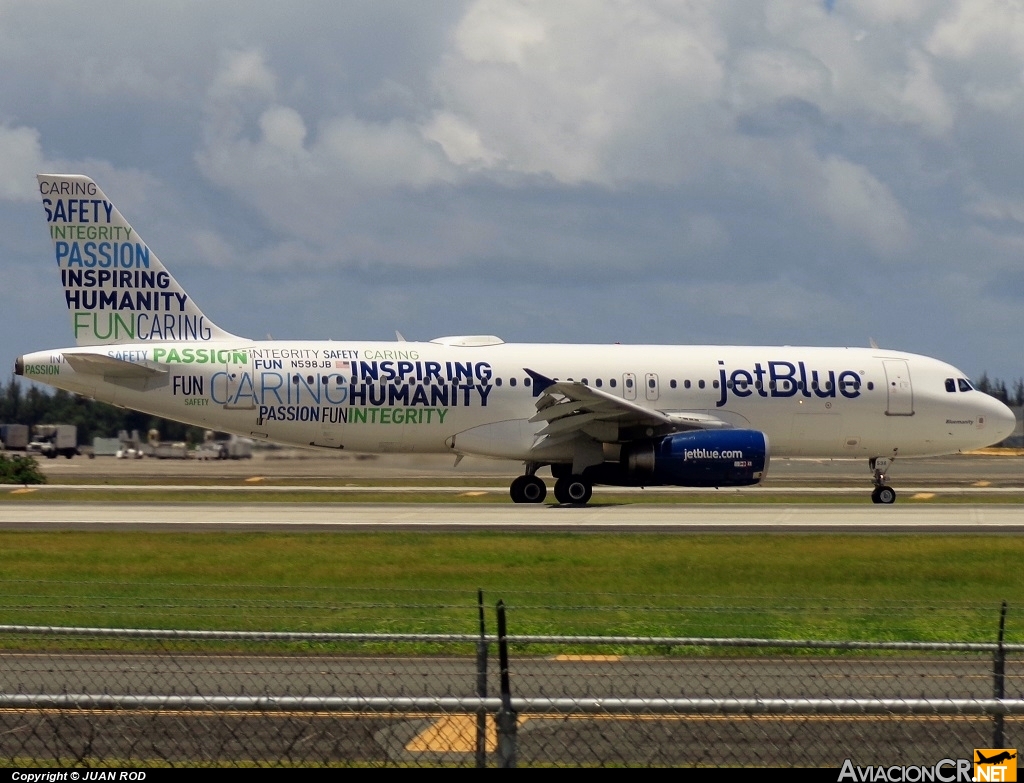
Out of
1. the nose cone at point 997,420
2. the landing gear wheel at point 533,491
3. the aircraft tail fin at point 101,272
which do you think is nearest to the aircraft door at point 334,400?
the aircraft tail fin at point 101,272

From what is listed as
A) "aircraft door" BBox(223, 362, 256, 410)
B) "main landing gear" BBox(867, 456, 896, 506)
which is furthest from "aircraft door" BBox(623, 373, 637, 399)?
"aircraft door" BBox(223, 362, 256, 410)

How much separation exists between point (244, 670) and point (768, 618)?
6.73m

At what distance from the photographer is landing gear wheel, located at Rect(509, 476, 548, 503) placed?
36.1 m

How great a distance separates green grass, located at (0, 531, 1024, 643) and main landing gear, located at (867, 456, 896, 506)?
10.1 metres

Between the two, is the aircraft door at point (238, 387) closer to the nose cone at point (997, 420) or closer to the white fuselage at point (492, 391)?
the white fuselage at point (492, 391)

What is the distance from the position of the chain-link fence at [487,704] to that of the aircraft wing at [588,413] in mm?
19691

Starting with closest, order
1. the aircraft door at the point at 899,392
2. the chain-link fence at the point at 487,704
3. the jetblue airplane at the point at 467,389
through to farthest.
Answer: the chain-link fence at the point at 487,704 → the jetblue airplane at the point at 467,389 → the aircraft door at the point at 899,392

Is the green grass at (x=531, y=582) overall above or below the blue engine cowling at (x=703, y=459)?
below

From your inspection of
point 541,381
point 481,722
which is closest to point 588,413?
point 541,381

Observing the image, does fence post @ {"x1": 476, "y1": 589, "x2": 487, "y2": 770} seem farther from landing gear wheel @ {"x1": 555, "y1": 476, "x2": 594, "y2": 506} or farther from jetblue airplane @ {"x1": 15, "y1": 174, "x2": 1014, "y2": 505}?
landing gear wheel @ {"x1": 555, "y1": 476, "x2": 594, "y2": 506}

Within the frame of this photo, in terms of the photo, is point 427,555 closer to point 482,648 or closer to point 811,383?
point 482,648

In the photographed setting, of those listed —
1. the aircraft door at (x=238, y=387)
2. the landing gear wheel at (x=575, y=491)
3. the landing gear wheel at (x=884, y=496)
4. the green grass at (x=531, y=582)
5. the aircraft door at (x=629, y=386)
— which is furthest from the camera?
the landing gear wheel at (x=884, y=496)

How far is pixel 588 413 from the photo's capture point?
112ft

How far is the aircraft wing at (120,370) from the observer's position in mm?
33844
